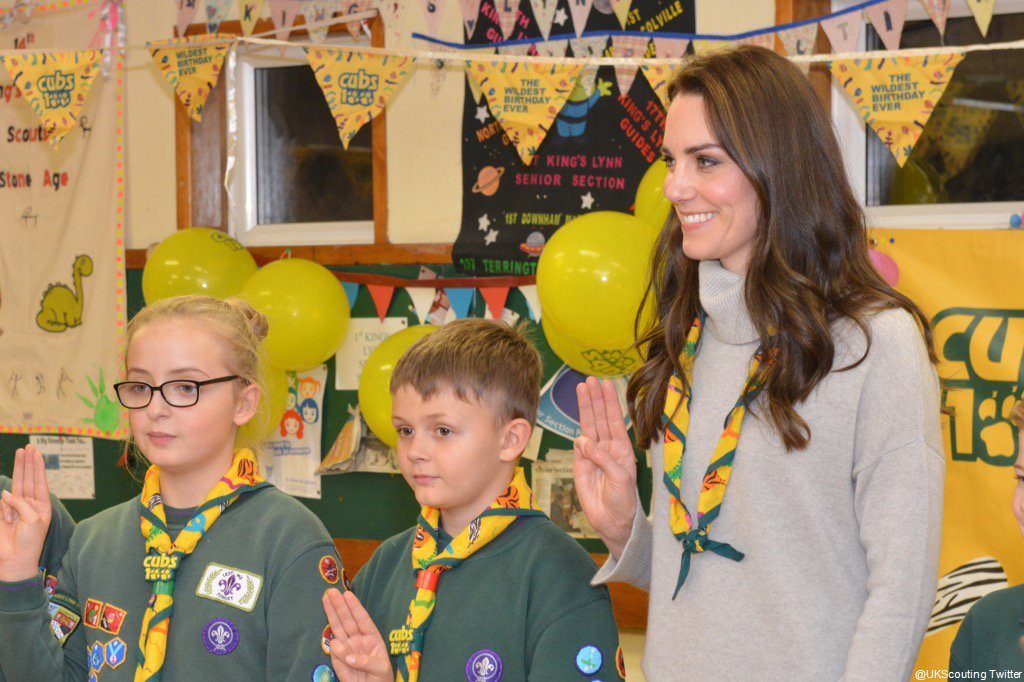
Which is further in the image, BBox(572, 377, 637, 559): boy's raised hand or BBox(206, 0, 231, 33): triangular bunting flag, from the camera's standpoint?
BBox(206, 0, 231, 33): triangular bunting flag

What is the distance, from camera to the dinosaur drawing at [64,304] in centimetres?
415

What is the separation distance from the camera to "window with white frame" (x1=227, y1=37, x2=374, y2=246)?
3883 mm

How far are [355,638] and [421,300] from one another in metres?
2.08

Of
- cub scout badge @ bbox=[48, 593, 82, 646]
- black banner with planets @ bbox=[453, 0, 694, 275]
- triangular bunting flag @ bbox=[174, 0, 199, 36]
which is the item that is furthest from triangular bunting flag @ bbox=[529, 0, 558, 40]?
cub scout badge @ bbox=[48, 593, 82, 646]

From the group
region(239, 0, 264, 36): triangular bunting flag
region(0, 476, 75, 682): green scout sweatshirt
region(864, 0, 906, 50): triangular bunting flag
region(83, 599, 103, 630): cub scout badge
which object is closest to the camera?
region(83, 599, 103, 630): cub scout badge

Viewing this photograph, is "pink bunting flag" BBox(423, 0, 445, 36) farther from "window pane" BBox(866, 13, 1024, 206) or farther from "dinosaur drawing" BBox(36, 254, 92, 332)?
"dinosaur drawing" BBox(36, 254, 92, 332)

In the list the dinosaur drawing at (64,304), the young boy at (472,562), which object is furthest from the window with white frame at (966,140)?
the dinosaur drawing at (64,304)

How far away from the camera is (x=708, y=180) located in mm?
1528

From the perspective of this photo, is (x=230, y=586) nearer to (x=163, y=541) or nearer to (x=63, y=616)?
(x=163, y=541)

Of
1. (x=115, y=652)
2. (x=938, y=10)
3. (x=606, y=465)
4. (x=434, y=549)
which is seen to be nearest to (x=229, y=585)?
(x=115, y=652)

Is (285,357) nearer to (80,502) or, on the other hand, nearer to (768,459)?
(80,502)

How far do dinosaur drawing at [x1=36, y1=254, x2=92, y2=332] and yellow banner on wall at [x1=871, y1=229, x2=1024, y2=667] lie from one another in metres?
2.98

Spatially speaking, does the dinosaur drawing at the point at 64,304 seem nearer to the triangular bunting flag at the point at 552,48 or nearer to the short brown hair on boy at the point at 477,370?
the triangular bunting flag at the point at 552,48

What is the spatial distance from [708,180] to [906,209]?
6.32 feet
